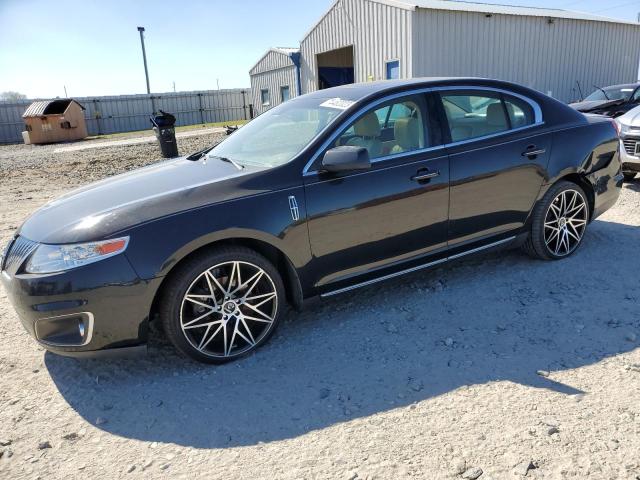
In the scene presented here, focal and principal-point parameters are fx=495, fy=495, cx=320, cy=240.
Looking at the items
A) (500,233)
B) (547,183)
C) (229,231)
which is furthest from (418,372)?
(547,183)

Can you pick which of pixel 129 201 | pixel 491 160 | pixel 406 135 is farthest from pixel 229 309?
pixel 491 160

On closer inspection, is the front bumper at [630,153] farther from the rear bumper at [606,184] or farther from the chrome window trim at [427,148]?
the chrome window trim at [427,148]

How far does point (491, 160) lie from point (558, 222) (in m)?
1.04

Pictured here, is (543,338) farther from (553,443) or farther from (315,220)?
(315,220)

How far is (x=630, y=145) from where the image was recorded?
22.1 ft

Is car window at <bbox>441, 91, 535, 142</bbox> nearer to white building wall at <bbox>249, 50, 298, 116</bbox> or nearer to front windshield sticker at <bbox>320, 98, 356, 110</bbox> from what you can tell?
front windshield sticker at <bbox>320, 98, 356, 110</bbox>

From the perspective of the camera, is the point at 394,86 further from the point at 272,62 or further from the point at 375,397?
the point at 272,62

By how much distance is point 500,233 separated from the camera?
4.04 meters

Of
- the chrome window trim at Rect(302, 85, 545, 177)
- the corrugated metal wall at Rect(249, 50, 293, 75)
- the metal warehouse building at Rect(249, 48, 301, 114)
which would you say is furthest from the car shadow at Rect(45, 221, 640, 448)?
the corrugated metal wall at Rect(249, 50, 293, 75)

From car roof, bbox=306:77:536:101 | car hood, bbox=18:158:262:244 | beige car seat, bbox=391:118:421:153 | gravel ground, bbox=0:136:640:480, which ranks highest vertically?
car roof, bbox=306:77:536:101

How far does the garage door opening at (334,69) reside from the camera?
2241cm

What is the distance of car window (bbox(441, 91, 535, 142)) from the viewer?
3.76m

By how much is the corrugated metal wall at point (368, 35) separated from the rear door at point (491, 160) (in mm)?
11240

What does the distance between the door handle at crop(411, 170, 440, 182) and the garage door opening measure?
19071 mm
